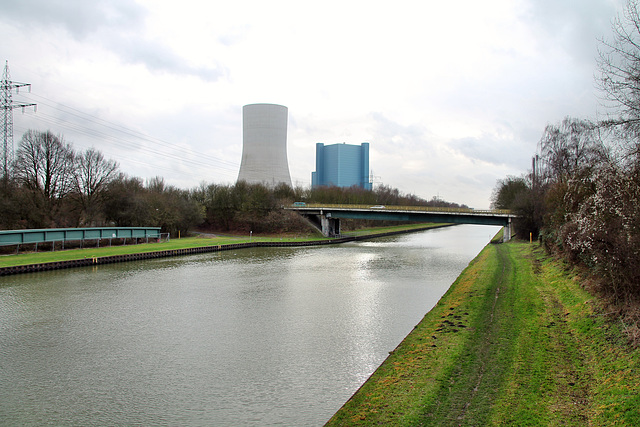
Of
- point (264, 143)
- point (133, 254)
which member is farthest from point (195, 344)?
point (264, 143)

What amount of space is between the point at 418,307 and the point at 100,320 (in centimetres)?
1139

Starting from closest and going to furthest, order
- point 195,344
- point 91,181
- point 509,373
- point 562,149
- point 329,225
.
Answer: point 509,373 → point 195,344 → point 562,149 → point 91,181 → point 329,225

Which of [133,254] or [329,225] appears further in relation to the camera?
[329,225]

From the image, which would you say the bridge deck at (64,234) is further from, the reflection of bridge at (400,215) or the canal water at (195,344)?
the reflection of bridge at (400,215)

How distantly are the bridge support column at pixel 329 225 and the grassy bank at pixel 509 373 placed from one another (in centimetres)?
4695

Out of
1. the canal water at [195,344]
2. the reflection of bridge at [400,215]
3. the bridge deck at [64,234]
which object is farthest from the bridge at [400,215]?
the canal water at [195,344]

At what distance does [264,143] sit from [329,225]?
52.8 ft

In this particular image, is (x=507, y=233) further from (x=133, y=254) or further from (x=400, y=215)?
(x=133, y=254)

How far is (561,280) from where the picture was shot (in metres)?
16.2

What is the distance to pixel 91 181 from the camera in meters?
44.8

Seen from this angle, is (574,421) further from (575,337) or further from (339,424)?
(575,337)

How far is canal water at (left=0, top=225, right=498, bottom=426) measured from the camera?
315 inches

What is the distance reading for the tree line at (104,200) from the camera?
117 feet

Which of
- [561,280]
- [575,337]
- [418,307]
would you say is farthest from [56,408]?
Result: [561,280]
